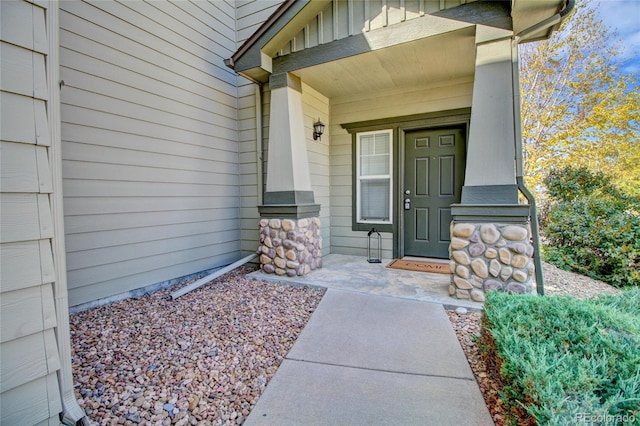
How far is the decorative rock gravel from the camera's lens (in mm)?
1581

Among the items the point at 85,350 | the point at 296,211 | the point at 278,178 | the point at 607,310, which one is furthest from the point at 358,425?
the point at 278,178

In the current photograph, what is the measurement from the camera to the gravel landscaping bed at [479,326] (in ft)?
5.29

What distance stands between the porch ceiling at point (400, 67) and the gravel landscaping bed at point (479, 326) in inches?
109

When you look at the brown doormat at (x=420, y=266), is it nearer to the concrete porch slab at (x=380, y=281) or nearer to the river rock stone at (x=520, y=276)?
A: the concrete porch slab at (x=380, y=281)

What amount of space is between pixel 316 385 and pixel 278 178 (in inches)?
106

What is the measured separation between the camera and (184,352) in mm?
2104

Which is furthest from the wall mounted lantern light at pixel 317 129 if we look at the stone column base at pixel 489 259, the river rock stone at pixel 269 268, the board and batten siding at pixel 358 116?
the stone column base at pixel 489 259

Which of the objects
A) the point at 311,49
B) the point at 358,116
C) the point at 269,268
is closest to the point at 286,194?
the point at 269,268

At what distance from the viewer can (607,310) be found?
1764mm

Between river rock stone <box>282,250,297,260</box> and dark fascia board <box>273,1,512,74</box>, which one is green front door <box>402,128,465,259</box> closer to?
dark fascia board <box>273,1,512,74</box>

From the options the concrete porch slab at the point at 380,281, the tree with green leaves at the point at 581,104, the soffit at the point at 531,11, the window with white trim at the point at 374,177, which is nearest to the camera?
the soffit at the point at 531,11

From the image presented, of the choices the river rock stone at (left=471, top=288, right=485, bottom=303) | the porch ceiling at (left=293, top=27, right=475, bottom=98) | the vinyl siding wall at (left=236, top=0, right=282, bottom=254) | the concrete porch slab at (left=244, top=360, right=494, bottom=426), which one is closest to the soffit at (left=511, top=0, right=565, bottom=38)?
the porch ceiling at (left=293, top=27, right=475, bottom=98)

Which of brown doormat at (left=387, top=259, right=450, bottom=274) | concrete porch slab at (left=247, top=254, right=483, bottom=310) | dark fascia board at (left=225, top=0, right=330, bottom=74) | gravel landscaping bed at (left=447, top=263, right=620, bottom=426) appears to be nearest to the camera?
gravel landscaping bed at (left=447, top=263, right=620, bottom=426)

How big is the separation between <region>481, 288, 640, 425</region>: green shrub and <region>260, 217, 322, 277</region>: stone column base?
227cm
